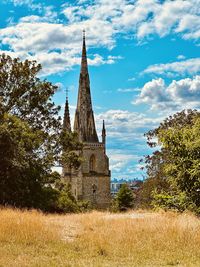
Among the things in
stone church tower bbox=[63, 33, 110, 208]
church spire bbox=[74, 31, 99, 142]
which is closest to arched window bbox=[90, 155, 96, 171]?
stone church tower bbox=[63, 33, 110, 208]

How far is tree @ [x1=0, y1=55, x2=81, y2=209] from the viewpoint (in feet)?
82.8

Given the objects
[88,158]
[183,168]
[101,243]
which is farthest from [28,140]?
[88,158]

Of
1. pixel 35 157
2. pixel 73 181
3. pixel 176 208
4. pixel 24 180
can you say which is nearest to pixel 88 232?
pixel 176 208

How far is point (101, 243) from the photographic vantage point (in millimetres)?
12094

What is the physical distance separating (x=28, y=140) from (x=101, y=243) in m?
17.2

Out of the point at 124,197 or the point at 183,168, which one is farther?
the point at 124,197

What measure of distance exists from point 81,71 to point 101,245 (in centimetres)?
8172

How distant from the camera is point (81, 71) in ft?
302

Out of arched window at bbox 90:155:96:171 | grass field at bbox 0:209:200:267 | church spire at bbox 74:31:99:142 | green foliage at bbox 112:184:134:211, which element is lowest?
grass field at bbox 0:209:200:267

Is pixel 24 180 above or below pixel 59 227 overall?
above

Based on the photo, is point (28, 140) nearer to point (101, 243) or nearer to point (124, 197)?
point (101, 243)

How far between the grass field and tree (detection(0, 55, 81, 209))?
32.8 feet

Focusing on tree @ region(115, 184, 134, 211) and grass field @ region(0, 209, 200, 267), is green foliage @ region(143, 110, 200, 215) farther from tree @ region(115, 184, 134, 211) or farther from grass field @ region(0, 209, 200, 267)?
tree @ region(115, 184, 134, 211)

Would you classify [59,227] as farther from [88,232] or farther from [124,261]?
[124,261]
